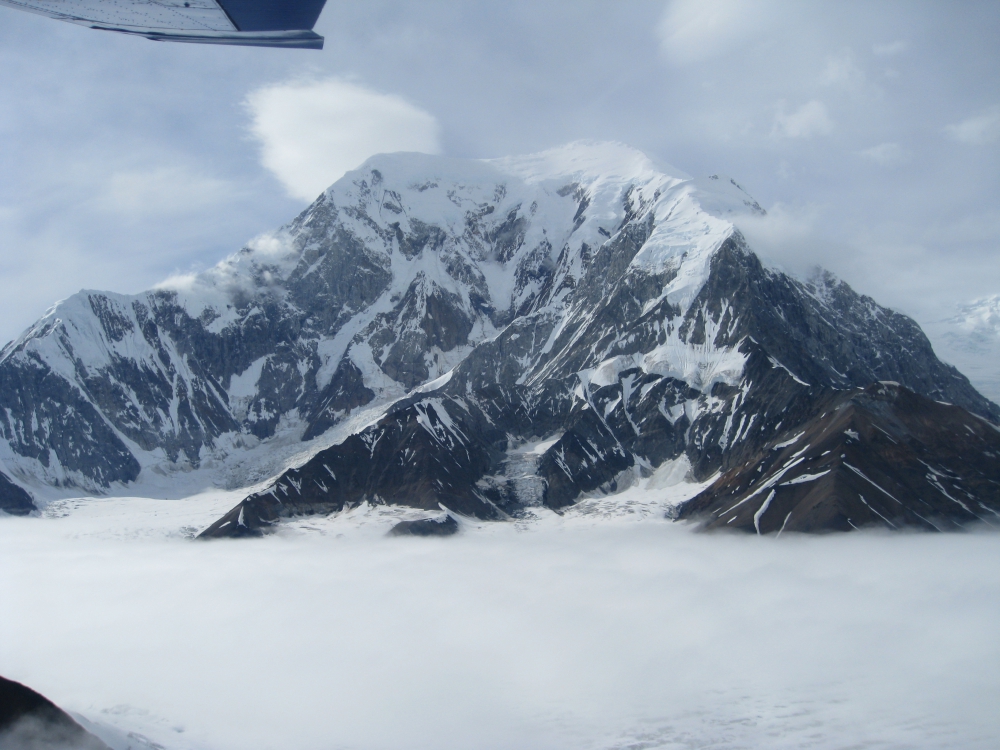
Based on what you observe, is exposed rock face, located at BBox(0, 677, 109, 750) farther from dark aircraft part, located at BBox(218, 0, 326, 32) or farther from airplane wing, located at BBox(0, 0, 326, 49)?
dark aircraft part, located at BBox(218, 0, 326, 32)

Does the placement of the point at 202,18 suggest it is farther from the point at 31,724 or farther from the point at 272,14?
the point at 31,724

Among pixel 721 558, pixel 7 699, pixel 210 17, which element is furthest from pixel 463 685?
pixel 210 17

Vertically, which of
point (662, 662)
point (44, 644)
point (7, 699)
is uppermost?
point (7, 699)

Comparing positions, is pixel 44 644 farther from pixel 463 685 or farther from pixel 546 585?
pixel 546 585

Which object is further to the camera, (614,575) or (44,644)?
(614,575)

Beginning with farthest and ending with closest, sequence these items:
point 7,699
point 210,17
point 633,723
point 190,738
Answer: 1. point 633,723
2. point 190,738
3. point 7,699
4. point 210,17

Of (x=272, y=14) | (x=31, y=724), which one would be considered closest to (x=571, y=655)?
(x=31, y=724)
